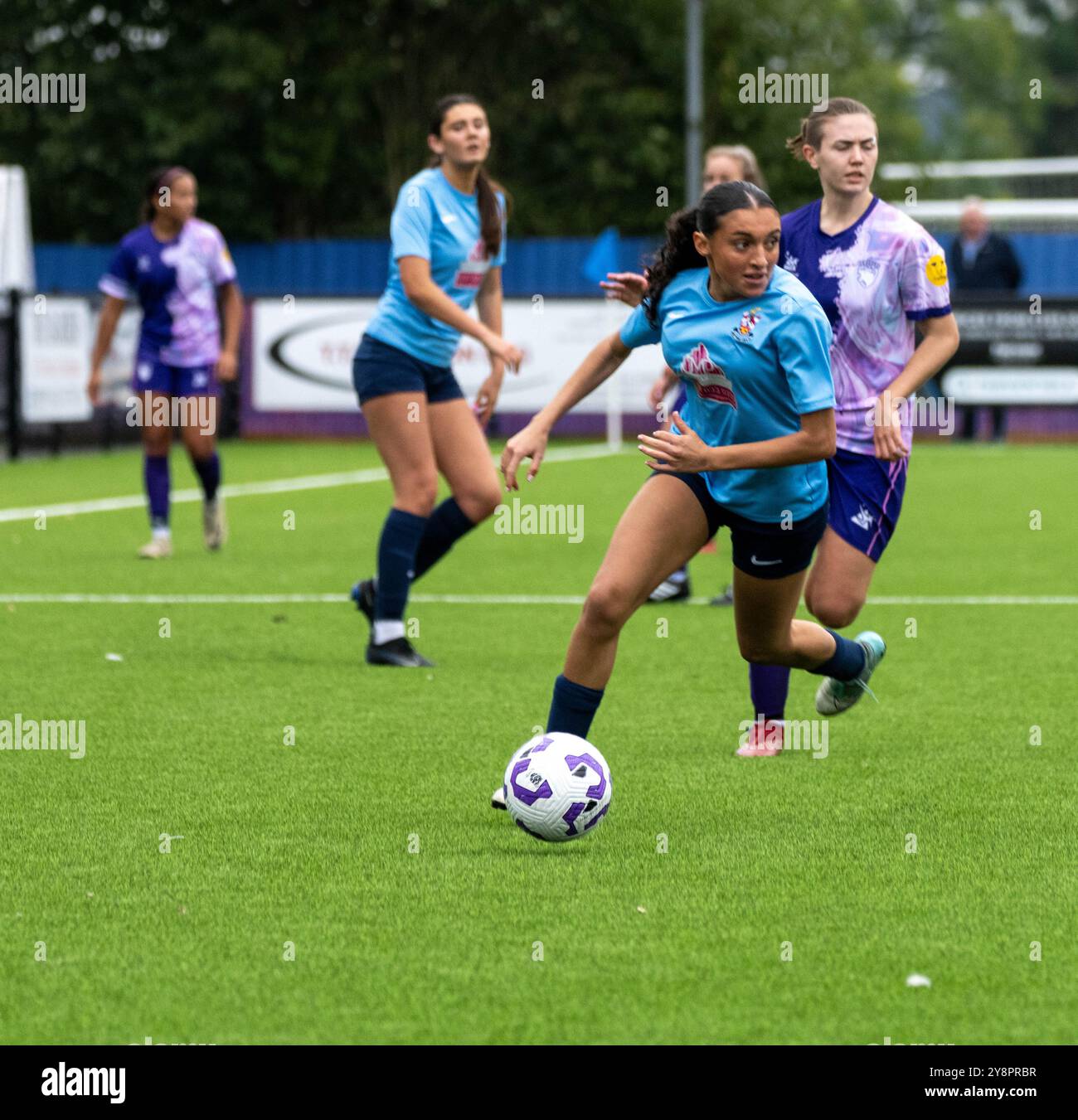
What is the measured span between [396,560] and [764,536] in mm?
3146

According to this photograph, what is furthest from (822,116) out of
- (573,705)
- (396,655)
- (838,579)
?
(396,655)

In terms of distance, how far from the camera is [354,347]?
84.2ft

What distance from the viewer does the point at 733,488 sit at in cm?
608

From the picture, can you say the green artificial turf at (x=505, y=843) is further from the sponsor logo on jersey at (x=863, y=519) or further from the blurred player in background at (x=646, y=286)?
the sponsor logo on jersey at (x=863, y=519)

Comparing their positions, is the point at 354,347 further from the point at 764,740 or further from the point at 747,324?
the point at 747,324

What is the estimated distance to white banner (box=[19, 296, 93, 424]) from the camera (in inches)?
887

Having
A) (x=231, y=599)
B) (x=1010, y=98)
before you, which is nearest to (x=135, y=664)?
(x=231, y=599)

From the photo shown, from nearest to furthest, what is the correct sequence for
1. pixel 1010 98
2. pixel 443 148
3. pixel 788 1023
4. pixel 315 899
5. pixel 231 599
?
pixel 788 1023 → pixel 315 899 → pixel 443 148 → pixel 231 599 → pixel 1010 98

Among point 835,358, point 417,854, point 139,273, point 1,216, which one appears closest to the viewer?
point 417,854

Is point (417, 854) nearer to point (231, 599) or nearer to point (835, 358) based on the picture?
point (835, 358)

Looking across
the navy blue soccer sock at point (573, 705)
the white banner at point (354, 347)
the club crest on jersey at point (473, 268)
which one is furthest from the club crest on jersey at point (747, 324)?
the white banner at point (354, 347)

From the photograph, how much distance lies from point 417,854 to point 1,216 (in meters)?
24.9

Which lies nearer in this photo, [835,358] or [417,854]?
[417,854]

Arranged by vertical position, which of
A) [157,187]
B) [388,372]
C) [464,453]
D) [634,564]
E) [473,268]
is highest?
[157,187]
